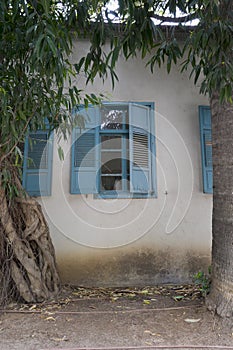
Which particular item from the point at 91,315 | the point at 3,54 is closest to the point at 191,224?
the point at 91,315

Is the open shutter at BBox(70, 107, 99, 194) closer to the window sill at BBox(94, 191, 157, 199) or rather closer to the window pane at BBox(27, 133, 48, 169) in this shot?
the window sill at BBox(94, 191, 157, 199)

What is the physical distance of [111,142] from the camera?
12.7 feet

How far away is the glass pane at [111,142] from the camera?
152 inches

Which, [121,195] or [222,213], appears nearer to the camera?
[222,213]

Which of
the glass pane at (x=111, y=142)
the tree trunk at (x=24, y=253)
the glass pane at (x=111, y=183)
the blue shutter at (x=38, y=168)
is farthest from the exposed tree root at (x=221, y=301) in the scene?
the blue shutter at (x=38, y=168)

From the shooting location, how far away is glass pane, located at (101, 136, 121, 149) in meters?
3.85

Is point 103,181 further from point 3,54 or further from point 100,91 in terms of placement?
point 3,54

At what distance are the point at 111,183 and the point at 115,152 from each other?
0.45 metres

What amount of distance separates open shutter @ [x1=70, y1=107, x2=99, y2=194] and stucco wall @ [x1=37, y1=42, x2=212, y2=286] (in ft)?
0.40

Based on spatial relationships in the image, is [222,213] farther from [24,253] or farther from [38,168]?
[38,168]

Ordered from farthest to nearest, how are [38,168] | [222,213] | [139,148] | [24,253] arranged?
[139,148] < [38,168] < [24,253] < [222,213]

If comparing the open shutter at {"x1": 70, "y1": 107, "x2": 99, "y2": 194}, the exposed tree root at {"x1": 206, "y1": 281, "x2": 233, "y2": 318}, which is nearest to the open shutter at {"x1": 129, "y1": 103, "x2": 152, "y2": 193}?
the open shutter at {"x1": 70, "y1": 107, "x2": 99, "y2": 194}

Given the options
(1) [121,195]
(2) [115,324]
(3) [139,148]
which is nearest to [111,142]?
(3) [139,148]

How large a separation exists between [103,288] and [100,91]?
2.76 m
